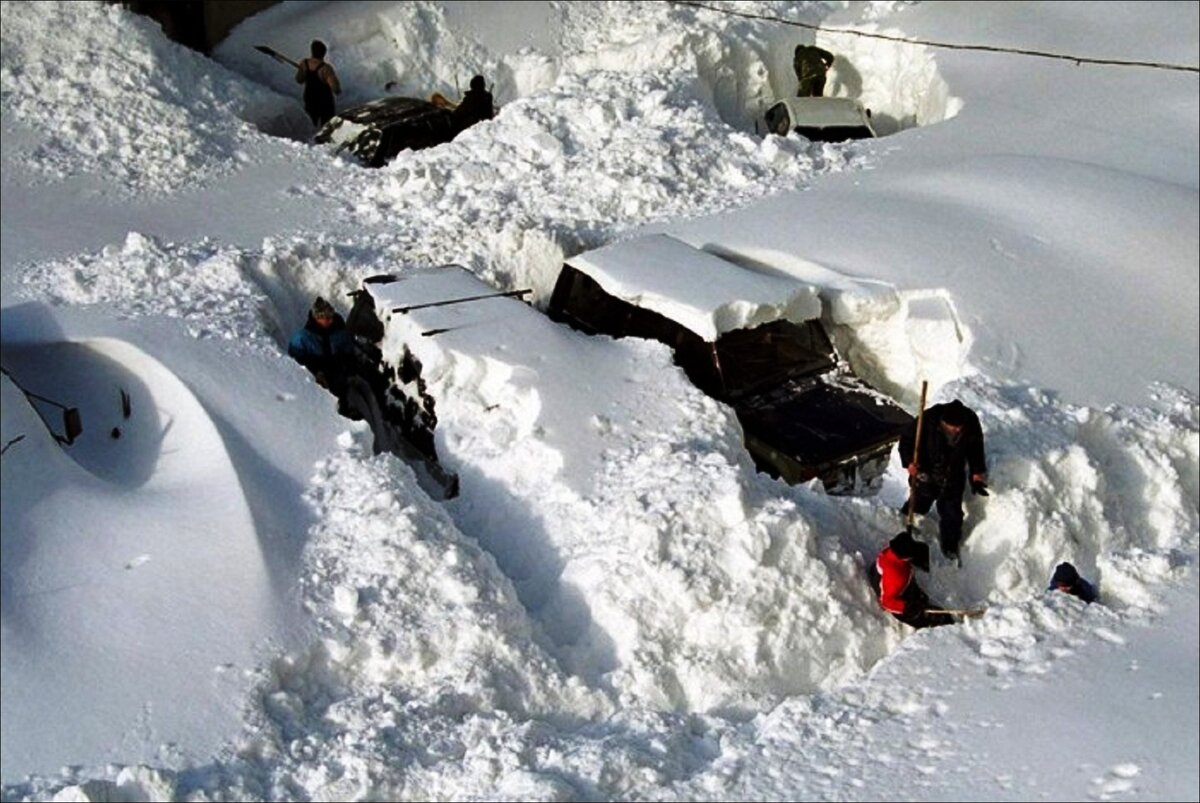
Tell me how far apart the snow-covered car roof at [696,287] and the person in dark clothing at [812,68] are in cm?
533

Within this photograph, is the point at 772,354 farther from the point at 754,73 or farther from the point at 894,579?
the point at 754,73

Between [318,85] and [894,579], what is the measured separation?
386 inches

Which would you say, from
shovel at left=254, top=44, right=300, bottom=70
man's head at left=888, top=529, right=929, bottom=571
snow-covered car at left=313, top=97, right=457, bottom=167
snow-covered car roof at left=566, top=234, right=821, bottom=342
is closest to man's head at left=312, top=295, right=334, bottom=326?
snow-covered car roof at left=566, top=234, right=821, bottom=342

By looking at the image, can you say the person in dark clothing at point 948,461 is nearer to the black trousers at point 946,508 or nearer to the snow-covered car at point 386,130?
the black trousers at point 946,508

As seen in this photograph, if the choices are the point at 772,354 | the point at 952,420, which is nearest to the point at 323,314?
the point at 772,354

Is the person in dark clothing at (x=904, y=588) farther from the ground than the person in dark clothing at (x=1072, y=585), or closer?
closer

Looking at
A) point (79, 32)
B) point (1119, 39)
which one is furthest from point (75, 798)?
point (1119, 39)

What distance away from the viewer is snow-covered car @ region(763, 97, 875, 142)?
14.8 metres

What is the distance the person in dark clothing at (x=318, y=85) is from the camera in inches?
634

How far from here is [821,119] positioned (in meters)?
14.9

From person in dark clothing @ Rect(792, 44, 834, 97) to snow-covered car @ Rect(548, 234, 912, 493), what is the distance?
556 centimetres

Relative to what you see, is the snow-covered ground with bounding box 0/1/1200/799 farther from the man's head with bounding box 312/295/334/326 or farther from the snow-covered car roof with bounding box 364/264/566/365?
the man's head with bounding box 312/295/334/326

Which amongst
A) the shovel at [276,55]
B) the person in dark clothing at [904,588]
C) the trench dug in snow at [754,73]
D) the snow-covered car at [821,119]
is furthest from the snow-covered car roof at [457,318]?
the shovel at [276,55]

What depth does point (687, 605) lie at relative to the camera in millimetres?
8430
